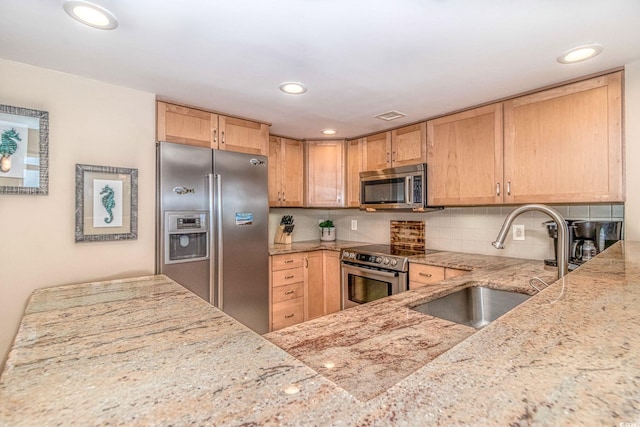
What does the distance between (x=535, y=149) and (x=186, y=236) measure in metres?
2.55

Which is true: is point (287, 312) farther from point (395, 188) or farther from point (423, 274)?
point (395, 188)

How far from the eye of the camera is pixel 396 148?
9.77 ft

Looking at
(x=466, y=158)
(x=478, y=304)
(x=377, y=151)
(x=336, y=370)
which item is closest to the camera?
(x=336, y=370)

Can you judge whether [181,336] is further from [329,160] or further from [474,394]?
[329,160]

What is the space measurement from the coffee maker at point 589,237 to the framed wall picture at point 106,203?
2.74 metres

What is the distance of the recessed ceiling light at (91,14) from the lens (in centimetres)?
123

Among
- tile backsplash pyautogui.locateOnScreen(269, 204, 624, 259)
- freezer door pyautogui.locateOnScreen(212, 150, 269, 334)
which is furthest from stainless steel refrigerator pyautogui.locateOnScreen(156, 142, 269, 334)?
tile backsplash pyautogui.locateOnScreen(269, 204, 624, 259)

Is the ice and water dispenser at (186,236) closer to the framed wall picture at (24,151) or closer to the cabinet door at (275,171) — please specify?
the framed wall picture at (24,151)

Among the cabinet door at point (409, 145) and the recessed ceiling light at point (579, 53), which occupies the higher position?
the recessed ceiling light at point (579, 53)

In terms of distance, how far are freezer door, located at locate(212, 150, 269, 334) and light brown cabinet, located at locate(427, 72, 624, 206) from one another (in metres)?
1.54

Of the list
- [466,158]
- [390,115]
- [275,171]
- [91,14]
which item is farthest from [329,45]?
[275,171]

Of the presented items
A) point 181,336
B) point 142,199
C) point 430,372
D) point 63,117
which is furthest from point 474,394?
point 63,117

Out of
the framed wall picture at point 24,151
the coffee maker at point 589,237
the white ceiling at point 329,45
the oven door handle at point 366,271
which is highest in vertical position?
the white ceiling at point 329,45

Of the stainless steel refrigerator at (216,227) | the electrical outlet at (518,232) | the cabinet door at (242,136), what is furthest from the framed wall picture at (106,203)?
the electrical outlet at (518,232)
